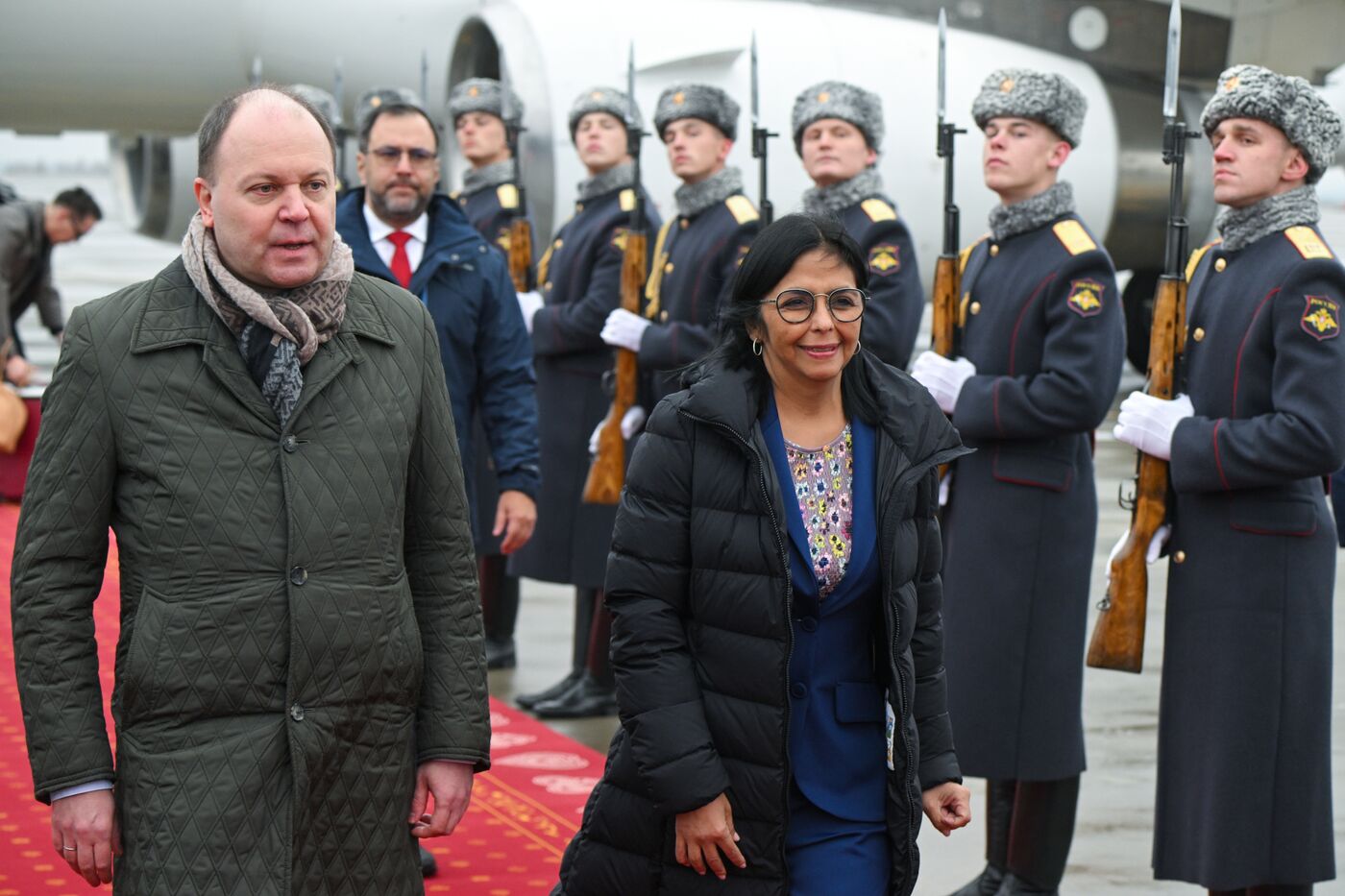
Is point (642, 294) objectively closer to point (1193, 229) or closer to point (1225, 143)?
point (1225, 143)

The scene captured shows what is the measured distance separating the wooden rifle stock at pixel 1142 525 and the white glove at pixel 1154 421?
0.16ft

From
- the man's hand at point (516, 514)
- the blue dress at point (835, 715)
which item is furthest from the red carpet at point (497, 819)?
the blue dress at point (835, 715)

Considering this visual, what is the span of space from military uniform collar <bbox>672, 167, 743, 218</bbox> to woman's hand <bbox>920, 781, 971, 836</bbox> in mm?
3016

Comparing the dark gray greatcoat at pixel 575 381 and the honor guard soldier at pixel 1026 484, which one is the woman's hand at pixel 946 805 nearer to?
the honor guard soldier at pixel 1026 484

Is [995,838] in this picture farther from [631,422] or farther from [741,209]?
[741,209]

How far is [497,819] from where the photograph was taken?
171 inches

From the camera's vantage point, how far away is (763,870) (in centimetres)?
247

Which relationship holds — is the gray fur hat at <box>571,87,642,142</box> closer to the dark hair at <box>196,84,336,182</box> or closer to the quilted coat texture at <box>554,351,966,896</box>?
the quilted coat texture at <box>554,351,966,896</box>

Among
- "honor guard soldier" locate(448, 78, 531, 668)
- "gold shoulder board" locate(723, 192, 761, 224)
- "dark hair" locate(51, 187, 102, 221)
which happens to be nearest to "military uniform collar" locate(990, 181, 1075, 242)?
"gold shoulder board" locate(723, 192, 761, 224)

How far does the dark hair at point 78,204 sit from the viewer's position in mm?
9164

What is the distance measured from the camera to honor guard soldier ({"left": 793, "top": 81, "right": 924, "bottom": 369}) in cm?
461

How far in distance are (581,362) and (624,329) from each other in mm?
508

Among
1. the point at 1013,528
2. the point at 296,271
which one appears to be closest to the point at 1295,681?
the point at 1013,528

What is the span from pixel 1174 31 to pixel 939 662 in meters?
1.64
